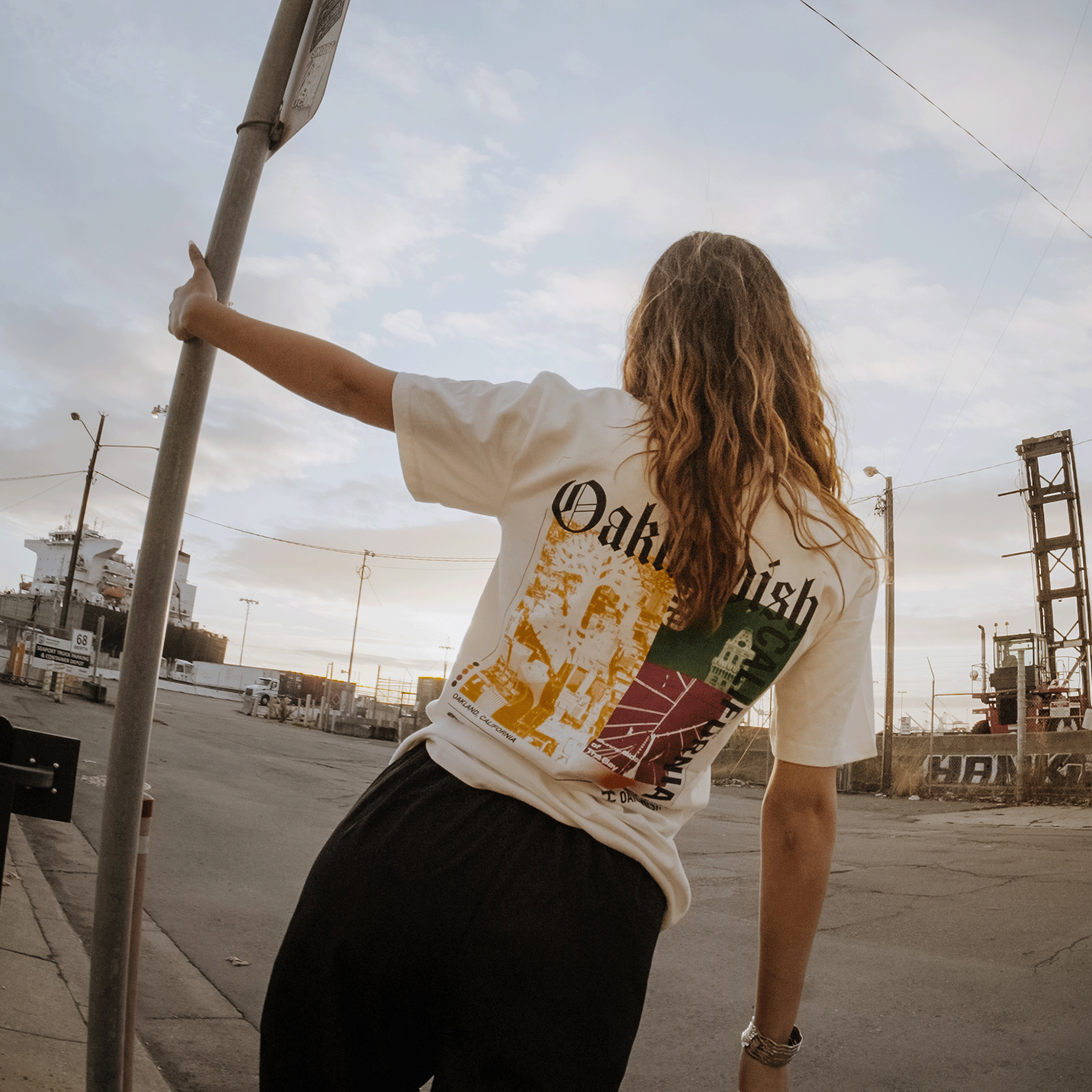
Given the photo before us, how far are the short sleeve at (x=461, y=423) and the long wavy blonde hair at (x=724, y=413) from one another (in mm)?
164

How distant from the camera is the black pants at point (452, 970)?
36.8 inches

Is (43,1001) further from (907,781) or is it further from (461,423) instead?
(907,781)

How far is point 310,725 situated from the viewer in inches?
1356

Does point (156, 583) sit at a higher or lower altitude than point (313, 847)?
higher

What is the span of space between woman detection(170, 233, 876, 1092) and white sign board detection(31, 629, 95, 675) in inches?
971

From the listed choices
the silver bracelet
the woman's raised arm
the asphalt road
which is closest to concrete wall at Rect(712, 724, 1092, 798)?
the asphalt road

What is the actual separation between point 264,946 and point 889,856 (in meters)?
6.78

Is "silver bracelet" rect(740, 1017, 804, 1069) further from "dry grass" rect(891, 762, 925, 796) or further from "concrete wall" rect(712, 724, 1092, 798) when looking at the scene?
"dry grass" rect(891, 762, 925, 796)

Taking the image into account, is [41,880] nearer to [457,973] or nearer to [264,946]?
[264,946]

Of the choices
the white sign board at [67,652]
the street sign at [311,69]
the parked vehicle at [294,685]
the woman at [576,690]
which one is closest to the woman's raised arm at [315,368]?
the woman at [576,690]

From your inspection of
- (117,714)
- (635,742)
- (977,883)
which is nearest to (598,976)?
(635,742)

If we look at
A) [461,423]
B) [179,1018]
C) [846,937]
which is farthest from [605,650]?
[846,937]

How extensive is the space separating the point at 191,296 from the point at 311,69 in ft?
1.98

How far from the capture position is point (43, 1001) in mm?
3166
